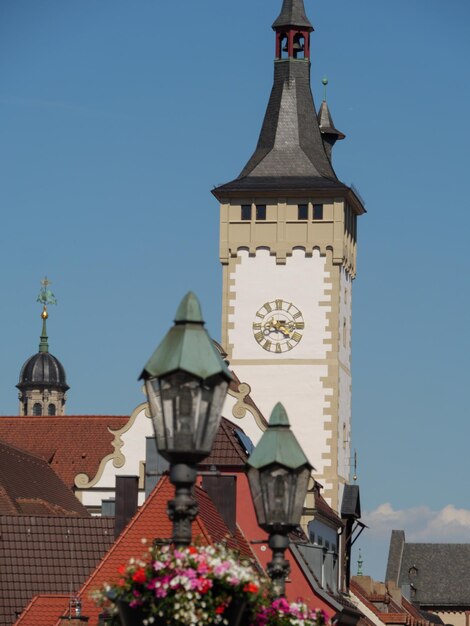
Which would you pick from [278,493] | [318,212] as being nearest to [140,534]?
[278,493]

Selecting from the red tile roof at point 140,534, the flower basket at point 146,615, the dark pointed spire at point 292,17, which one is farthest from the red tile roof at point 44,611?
the dark pointed spire at point 292,17

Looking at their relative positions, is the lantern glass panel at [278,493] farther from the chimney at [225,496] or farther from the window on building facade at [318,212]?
the window on building facade at [318,212]

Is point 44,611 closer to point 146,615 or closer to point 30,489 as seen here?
point 146,615

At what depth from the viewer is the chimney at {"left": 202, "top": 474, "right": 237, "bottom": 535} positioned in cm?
4147

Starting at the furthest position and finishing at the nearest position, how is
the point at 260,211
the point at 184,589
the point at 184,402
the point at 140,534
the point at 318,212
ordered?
the point at 260,211 → the point at 318,212 → the point at 140,534 → the point at 184,402 → the point at 184,589

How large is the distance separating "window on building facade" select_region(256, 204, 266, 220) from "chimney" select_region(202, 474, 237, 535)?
27910 mm

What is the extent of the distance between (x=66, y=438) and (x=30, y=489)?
20.0 m

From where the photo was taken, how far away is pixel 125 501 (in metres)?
41.7

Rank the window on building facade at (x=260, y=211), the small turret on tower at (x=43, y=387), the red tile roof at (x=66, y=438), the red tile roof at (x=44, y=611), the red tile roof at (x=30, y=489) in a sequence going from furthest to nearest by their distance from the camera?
the small turret on tower at (x=43, y=387) → the red tile roof at (x=66, y=438) → the window on building facade at (x=260, y=211) → the red tile roof at (x=30, y=489) → the red tile roof at (x=44, y=611)

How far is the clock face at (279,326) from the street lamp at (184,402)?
5226 centimetres

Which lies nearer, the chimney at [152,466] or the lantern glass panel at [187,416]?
the lantern glass panel at [187,416]

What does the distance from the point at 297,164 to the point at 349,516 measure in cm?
1087

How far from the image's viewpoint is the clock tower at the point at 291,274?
67.9 meters

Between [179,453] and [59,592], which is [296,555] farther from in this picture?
[179,453]
